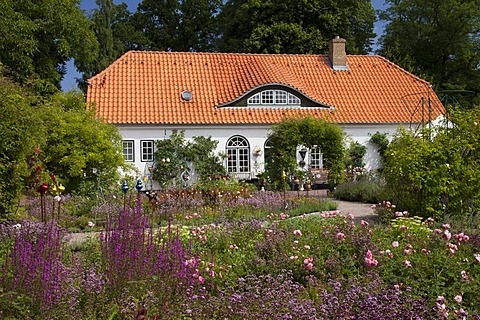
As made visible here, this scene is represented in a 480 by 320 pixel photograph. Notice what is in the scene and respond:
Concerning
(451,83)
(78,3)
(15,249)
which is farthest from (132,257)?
(451,83)

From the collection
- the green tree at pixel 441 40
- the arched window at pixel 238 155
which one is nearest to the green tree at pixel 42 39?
the arched window at pixel 238 155

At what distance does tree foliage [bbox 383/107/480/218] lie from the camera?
394 inches

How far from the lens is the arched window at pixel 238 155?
21891 millimetres

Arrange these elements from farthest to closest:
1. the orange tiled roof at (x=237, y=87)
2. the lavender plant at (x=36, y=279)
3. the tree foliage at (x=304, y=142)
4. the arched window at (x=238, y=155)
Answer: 1. the arched window at (x=238, y=155)
2. the orange tiled roof at (x=237, y=87)
3. the tree foliage at (x=304, y=142)
4. the lavender plant at (x=36, y=279)

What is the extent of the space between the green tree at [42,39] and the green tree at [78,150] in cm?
745

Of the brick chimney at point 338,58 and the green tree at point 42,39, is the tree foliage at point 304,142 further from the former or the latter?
the green tree at point 42,39

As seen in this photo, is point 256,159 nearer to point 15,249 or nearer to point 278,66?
point 278,66

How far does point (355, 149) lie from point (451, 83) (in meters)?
15.8

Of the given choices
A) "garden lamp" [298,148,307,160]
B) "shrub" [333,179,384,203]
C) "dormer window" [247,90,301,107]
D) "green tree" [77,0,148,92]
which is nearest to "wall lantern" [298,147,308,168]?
"garden lamp" [298,148,307,160]

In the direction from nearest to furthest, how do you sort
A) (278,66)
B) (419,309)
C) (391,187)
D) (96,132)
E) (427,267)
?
(419,309), (427,267), (391,187), (96,132), (278,66)

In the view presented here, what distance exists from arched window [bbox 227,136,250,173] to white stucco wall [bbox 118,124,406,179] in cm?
18

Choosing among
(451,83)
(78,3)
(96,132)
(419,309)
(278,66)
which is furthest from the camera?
(451,83)

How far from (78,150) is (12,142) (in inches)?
229

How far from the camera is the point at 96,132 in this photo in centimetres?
1542
